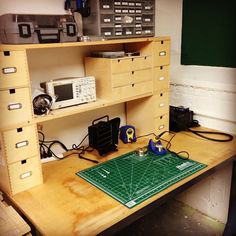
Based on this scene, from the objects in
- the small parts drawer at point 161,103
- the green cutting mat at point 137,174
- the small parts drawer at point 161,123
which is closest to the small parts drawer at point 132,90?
the small parts drawer at point 161,103

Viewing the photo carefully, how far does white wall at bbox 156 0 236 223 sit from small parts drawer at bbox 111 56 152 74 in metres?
0.53

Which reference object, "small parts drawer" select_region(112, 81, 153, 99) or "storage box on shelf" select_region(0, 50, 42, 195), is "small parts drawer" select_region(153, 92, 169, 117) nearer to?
"small parts drawer" select_region(112, 81, 153, 99)

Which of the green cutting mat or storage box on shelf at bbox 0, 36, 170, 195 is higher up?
storage box on shelf at bbox 0, 36, 170, 195

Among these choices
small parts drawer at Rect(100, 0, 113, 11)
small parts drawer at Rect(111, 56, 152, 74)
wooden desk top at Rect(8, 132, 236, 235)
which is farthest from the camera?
small parts drawer at Rect(111, 56, 152, 74)

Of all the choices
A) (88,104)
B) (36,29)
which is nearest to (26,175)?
(88,104)

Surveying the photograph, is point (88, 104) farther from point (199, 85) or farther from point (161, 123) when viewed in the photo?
point (199, 85)

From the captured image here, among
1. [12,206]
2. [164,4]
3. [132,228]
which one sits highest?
[164,4]

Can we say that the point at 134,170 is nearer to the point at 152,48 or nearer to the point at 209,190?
the point at 152,48

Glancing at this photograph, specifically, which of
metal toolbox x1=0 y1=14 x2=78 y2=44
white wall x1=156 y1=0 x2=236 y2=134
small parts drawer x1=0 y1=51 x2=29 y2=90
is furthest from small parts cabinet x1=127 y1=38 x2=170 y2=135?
small parts drawer x1=0 y1=51 x2=29 y2=90

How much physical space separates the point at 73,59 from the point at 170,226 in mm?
1515

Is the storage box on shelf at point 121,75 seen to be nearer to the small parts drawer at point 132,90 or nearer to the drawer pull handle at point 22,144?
the small parts drawer at point 132,90

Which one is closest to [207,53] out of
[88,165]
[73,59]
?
[73,59]

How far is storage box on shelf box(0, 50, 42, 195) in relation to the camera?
1232 millimetres

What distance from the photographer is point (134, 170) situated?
5.07ft
